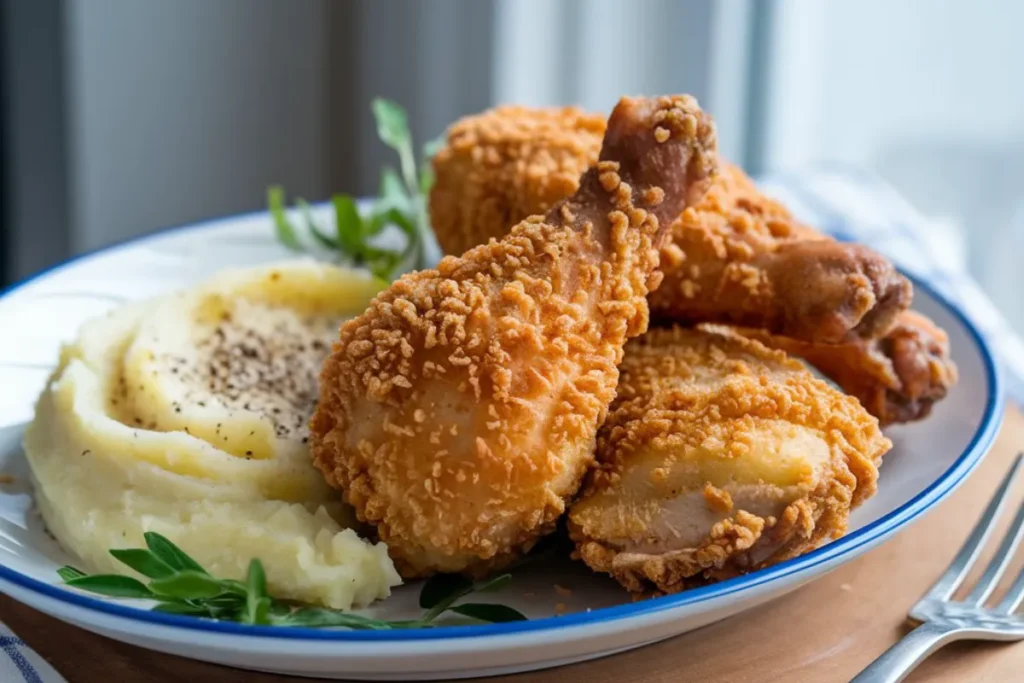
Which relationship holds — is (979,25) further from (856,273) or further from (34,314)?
(34,314)

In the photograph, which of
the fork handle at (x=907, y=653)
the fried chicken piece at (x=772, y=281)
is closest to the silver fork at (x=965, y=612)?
the fork handle at (x=907, y=653)

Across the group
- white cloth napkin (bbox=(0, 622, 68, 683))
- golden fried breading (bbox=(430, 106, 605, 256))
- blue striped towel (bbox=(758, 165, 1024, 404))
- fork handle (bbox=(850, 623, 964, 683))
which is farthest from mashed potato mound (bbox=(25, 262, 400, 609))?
blue striped towel (bbox=(758, 165, 1024, 404))

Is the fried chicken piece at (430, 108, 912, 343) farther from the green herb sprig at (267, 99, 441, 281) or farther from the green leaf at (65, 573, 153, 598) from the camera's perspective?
the green leaf at (65, 573, 153, 598)

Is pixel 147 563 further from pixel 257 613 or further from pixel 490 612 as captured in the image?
pixel 490 612

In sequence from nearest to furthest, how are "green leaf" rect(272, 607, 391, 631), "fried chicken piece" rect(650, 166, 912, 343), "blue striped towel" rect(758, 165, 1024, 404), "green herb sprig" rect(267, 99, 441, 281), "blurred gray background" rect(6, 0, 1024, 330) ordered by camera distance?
"green leaf" rect(272, 607, 391, 631) < "fried chicken piece" rect(650, 166, 912, 343) < "green herb sprig" rect(267, 99, 441, 281) < "blue striped towel" rect(758, 165, 1024, 404) < "blurred gray background" rect(6, 0, 1024, 330)

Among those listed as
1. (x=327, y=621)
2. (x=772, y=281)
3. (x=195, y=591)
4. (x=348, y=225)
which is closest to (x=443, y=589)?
Answer: (x=327, y=621)

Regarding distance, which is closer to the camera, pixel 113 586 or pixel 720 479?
pixel 113 586
